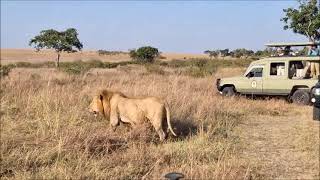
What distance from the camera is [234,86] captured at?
65.3 ft

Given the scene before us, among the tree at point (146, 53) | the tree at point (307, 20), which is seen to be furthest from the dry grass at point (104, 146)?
the tree at point (146, 53)

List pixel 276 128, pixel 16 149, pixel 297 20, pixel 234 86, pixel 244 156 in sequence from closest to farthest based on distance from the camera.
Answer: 1. pixel 16 149
2. pixel 244 156
3. pixel 276 128
4. pixel 234 86
5. pixel 297 20

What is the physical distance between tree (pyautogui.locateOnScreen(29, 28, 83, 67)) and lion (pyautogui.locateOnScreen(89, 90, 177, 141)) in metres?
40.1

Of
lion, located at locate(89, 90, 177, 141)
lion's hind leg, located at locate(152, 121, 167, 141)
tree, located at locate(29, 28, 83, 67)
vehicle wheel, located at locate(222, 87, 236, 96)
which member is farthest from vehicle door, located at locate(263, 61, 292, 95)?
tree, located at locate(29, 28, 83, 67)

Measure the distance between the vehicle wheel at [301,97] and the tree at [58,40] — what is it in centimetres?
3375

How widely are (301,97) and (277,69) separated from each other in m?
1.61

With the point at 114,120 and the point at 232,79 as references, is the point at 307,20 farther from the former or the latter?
the point at 114,120

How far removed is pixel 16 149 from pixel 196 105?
19.6ft

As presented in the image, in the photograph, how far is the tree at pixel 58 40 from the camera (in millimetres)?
48688

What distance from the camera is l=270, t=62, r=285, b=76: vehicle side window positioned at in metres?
18.7

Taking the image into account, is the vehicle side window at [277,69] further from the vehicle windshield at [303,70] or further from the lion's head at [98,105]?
the lion's head at [98,105]

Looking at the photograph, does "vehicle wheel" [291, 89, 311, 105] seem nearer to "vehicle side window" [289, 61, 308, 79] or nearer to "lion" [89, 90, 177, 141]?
"vehicle side window" [289, 61, 308, 79]

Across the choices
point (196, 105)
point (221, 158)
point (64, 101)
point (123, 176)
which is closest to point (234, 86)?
point (196, 105)

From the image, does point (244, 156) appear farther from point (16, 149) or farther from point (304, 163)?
point (16, 149)
